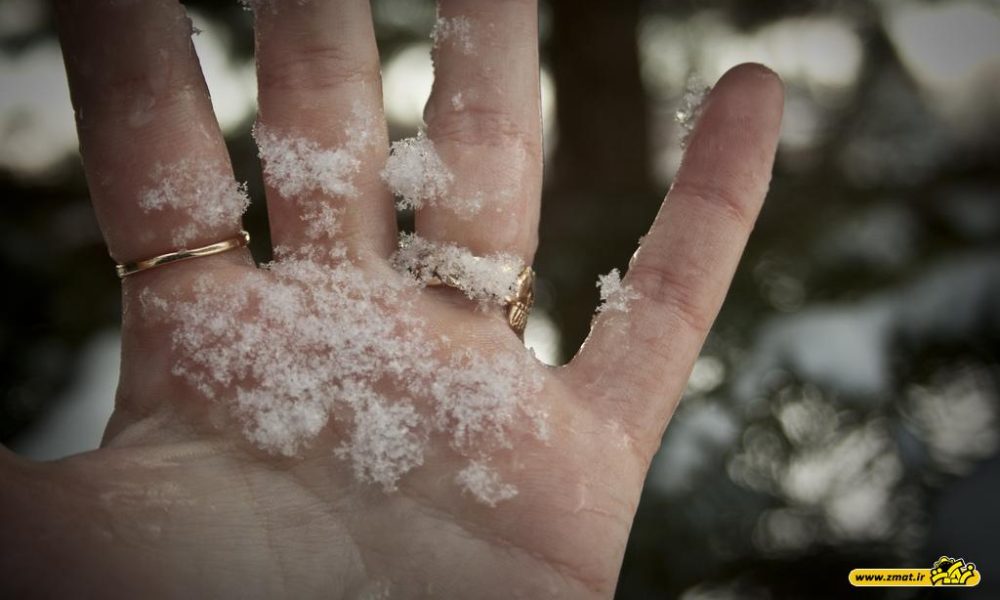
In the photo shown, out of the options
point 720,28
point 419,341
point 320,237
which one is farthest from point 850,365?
point 320,237

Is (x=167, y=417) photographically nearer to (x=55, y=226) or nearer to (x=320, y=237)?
(x=320, y=237)

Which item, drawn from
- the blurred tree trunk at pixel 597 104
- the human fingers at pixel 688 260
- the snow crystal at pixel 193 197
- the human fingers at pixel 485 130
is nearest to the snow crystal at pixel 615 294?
the human fingers at pixel 688 260

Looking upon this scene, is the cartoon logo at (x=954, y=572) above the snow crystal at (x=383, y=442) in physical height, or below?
below

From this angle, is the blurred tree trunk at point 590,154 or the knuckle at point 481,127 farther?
the blurred tree trunk at point 590,154

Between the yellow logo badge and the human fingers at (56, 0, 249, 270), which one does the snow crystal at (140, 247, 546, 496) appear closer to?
the human fingers at (56, 0, 249, 270)

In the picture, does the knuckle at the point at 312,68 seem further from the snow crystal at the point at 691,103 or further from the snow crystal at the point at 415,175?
the snow crystal at the point at 691,103

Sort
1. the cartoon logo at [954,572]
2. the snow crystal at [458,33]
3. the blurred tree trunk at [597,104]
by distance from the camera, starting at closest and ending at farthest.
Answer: the snow crystal at [458,33] → the cartoon logo at [954,572] → the blurred tree trunk at [597,104]

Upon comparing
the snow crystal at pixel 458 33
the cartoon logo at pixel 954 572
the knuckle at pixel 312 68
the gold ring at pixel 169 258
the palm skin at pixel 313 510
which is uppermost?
the snow crystal at pixel 458 33
